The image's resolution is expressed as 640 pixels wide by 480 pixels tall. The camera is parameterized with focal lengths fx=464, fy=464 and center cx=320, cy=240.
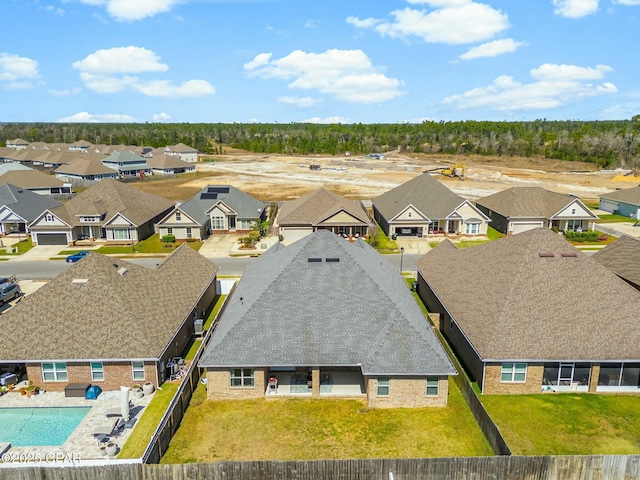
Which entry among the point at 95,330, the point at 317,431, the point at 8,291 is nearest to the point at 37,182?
the point at 8,291

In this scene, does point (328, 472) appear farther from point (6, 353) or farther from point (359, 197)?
point (359, 197)

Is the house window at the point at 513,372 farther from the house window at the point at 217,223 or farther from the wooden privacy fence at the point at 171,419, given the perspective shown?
the house window at the point at 217,223

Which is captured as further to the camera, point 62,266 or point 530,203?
point 530,203

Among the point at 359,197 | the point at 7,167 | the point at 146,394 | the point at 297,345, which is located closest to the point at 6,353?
the point at 146,394

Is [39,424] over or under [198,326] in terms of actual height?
under

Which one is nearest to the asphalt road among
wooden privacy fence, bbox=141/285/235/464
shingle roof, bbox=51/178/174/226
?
shingle roof, bbox=51/178/174/226

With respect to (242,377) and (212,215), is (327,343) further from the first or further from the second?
(212,215)
